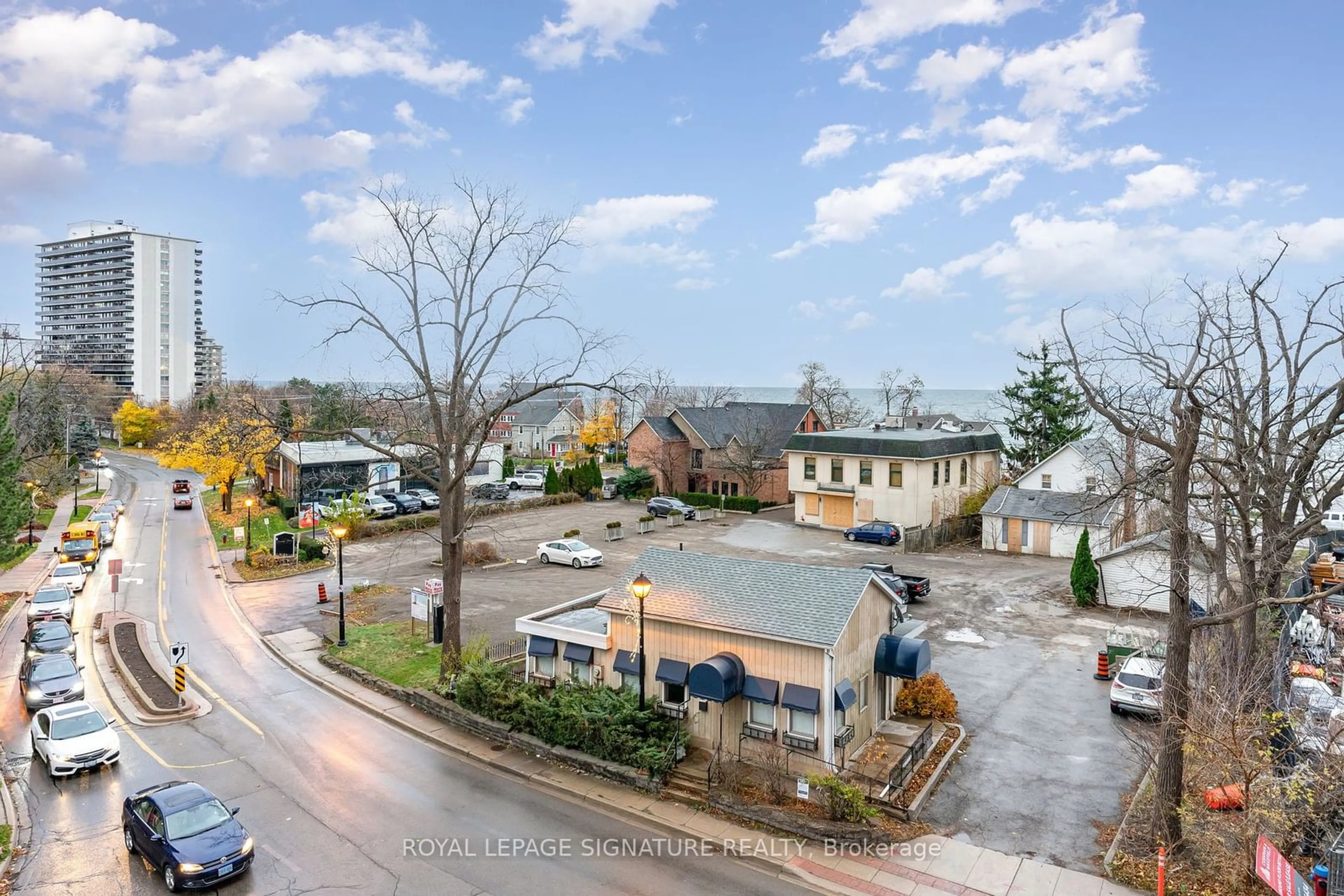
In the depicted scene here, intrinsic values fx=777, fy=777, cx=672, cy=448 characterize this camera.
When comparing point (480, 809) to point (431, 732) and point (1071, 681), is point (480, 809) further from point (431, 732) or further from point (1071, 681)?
point (1071, 681)

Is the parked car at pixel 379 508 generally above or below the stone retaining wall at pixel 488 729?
above

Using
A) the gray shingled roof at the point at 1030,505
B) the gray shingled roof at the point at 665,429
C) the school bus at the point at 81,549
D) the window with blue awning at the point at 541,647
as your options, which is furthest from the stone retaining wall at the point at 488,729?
the gray shingled roof at the point at 665,429

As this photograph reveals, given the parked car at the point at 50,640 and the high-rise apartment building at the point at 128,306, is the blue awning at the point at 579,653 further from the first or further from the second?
the high-rise apartment building at the point at 128,306

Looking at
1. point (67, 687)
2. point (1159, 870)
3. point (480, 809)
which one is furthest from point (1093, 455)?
point (67, 687)

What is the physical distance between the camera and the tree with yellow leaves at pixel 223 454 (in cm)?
4903

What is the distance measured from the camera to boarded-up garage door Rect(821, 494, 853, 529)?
171ft

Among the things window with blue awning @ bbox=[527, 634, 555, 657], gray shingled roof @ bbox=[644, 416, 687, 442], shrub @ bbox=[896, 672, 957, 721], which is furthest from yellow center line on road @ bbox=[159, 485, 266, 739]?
gray shingled roof @ bbox=[644, 416, 687, 442]

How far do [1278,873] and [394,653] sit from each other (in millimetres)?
23375

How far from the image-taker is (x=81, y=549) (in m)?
40.6

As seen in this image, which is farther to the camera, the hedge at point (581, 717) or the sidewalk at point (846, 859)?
the hedge at point (581, 717)

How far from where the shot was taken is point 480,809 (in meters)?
16.1

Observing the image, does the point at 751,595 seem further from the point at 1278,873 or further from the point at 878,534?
the point at 878,534

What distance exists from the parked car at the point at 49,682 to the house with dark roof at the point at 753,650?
12.8 metres

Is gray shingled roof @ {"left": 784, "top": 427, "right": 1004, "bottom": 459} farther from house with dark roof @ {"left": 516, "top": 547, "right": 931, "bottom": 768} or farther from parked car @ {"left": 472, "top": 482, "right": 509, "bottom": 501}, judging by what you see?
house with dark roof @ {"left": 516, "top": 547, "right": 931, "bottom": 768}
